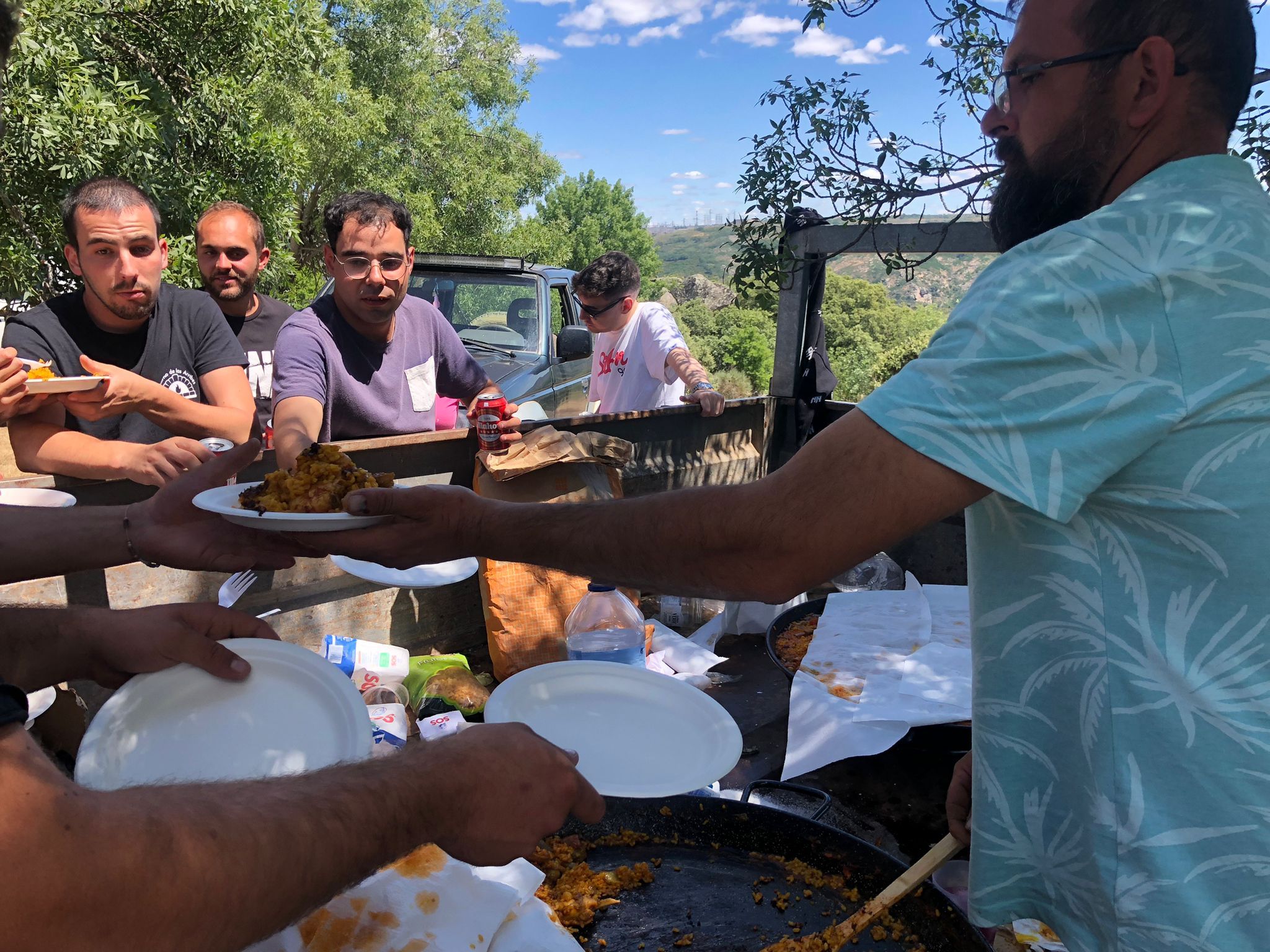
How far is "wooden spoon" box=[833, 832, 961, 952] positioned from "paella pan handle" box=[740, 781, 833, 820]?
43cm

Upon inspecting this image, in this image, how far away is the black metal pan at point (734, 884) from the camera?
5.86ft

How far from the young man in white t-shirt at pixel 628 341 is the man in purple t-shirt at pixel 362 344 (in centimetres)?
177

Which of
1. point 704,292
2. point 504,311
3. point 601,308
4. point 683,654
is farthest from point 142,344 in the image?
point 704,292

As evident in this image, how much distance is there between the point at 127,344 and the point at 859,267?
2958 inches

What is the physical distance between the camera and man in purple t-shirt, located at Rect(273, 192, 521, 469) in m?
3.83

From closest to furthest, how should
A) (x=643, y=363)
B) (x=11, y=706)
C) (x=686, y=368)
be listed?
(x=11, y=706) < (x=686, y=368) < (x=643, y=363)

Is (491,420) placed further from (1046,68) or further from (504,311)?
(504,311)

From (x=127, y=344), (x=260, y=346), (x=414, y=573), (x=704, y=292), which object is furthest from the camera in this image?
(x=704, y=292)

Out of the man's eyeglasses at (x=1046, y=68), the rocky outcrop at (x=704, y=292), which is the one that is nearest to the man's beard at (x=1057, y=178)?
the man's eyeglasses at (x=1046, y=68)

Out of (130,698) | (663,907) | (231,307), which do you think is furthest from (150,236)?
(663,907)

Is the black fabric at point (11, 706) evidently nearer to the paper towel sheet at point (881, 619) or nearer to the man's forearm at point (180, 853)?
the man's forearm at point (180, 853)

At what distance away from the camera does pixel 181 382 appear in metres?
3.87

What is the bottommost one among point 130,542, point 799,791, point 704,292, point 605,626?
point 799,791

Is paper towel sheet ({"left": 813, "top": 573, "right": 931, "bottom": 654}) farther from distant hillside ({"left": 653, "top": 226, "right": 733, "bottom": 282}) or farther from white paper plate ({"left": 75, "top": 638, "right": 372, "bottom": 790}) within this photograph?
distant hillside ({"left": 653, "top": 226, "right": 733, "bottom": 282})
